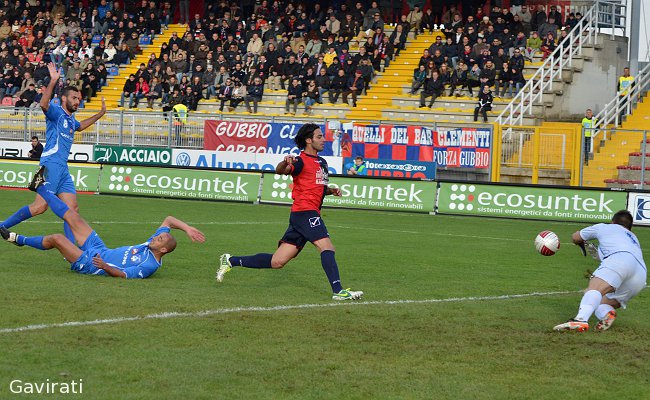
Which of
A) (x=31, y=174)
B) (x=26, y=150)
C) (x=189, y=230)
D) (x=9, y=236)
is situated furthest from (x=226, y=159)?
(x=189, y=230)

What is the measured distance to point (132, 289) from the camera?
39.5ft

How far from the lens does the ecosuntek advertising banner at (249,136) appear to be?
3659cm

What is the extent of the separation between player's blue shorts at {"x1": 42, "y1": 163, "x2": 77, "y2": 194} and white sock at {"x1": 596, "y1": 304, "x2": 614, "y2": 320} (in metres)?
7.79

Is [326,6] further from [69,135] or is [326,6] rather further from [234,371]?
[234,371]

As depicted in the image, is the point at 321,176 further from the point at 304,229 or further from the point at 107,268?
the point at 107,268

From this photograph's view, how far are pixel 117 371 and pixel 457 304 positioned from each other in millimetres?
5172

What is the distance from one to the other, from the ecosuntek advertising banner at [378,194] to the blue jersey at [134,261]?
599 inches

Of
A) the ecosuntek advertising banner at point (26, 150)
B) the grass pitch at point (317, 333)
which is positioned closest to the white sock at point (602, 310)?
the grass pitch at point (317, 333)

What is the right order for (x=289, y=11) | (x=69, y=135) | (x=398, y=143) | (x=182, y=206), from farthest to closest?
(x=289, y=11) < (x=398, y=143) < (x=182, y=206) < (x=69, y=135)

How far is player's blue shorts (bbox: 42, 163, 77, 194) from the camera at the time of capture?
1486 centimetres

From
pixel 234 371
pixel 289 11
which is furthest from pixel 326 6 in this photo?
pixel 234 371

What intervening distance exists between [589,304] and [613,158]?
23.1 metres

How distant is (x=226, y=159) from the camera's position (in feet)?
121

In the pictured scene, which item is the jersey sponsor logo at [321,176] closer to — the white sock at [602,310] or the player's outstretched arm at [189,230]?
the player's outstretched arm at [189,230]
